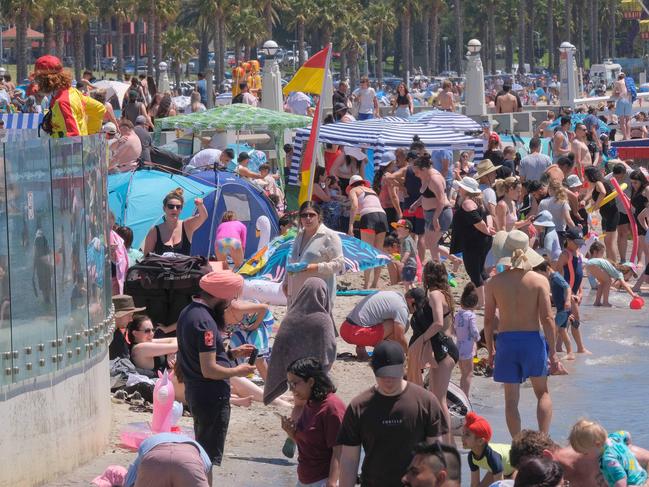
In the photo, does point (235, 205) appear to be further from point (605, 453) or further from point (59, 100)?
point (605, 453)

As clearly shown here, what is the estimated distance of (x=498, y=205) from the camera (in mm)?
16047

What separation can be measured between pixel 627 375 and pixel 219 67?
207 ft

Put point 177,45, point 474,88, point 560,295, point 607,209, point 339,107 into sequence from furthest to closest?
point 177,45
point 474,88
point 339,107
point 607,209
point 560,295

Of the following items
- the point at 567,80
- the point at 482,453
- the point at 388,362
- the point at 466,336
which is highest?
the point at 567,80

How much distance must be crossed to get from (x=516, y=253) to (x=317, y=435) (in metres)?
3.10

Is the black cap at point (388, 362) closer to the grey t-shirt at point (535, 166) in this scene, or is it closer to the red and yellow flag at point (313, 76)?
the red and yellow flag at point (313, 76)

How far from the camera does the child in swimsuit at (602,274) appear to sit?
1612cm

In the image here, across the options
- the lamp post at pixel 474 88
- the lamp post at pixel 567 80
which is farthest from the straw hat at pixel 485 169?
the lamp post at pixel 567 80

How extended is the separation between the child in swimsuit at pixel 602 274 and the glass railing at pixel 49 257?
8.30 meters

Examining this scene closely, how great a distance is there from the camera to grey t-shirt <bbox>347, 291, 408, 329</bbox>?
37.5 feet

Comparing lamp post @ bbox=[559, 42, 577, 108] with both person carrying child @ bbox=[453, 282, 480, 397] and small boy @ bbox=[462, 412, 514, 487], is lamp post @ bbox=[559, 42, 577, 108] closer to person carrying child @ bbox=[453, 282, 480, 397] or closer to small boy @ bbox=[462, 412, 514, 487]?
person carrying child @ bbox=[453, 282, 480, 397]

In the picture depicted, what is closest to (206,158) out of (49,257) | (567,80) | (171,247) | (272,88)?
(171,247)

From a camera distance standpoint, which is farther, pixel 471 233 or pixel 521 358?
pixel 471 233

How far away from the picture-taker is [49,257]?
8.59 m
